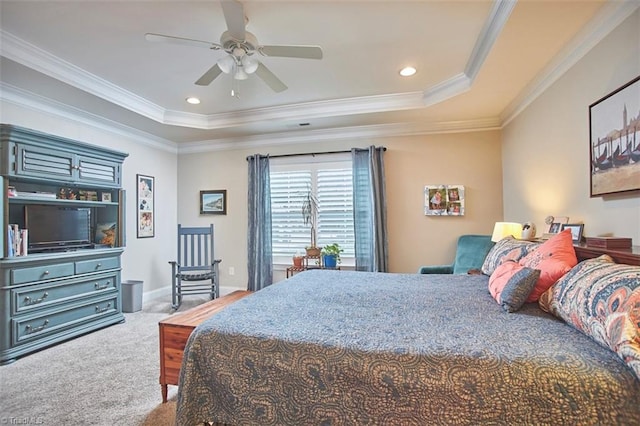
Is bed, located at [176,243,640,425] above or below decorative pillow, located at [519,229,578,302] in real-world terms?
A: below

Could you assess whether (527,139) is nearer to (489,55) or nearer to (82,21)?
(489,55)

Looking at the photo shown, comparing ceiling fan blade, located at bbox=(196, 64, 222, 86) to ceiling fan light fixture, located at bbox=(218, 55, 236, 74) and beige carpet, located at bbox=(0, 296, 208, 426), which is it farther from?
beige carpet, located at bbox=(0, 296, 208, 426)

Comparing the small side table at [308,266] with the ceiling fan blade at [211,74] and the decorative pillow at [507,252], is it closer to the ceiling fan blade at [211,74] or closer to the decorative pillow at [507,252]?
the decorative pillow at [507,252]

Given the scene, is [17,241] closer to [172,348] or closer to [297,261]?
[172,348]

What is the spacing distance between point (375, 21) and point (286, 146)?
8.84 ft

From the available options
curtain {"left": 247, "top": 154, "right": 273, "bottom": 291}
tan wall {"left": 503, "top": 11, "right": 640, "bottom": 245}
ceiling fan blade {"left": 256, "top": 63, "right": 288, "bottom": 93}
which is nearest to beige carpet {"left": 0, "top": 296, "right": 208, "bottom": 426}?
curtain {"left": 247, "top": 154, "right": 273, "bottom": 291}

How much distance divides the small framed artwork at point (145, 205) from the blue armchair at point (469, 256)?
13.2ft

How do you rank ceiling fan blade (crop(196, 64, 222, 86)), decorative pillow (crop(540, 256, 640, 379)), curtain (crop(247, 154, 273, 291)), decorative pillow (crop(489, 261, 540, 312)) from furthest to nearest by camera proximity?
curtain (crop(247, 154, 273, 291)), ceiling fan blade (crop(196, 64, 222, 86)), decorative pillow (crop(489, 261, 540, 312)), decorative pillow (crop(540, 256, 640, 379))

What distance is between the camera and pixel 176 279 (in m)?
4.63

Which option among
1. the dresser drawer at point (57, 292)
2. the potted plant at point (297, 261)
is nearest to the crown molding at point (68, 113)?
the dresser drawer at point (57, 292)

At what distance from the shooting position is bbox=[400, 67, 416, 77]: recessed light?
3.08 metres

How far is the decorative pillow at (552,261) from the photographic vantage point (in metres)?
1.65

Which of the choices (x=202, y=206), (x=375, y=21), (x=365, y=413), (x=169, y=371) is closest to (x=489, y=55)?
(x=375, y=21)

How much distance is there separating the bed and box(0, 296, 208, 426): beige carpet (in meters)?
0.91
